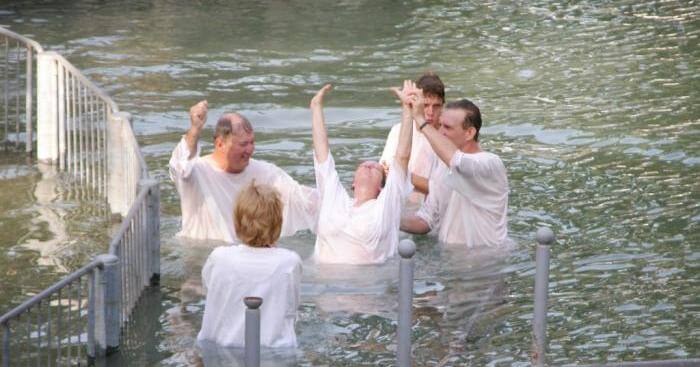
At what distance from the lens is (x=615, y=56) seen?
22.7 meters

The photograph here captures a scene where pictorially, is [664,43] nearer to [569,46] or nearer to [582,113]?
[569,46]

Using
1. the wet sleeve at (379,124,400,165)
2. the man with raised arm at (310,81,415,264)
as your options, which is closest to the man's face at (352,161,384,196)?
the man with raised arm at (310,81,415,264)

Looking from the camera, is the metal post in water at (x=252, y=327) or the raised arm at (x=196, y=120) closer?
the metal post in water at (x=252, y=327)

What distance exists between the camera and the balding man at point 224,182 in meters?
12.2

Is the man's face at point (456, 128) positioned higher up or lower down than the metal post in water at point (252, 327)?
higher up

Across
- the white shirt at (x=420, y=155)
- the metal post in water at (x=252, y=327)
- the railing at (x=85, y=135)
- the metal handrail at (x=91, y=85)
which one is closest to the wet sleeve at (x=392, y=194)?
the white shirt at (x=420, y=155)

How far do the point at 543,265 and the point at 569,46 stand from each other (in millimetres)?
15350

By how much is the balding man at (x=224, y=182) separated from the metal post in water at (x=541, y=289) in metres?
3.69

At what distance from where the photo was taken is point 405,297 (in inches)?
334

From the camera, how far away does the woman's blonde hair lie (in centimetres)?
911

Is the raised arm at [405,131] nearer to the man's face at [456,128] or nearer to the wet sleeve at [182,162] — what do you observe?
the man's face at [456,128]

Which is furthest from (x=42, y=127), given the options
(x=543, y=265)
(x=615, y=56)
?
(x=615, y=56)

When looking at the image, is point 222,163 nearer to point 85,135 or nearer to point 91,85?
point 91,85

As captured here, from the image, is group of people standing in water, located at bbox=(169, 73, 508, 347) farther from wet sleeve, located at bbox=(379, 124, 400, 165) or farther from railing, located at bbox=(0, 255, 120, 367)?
railing, located at bbox=(0, 255, 120, 367)
